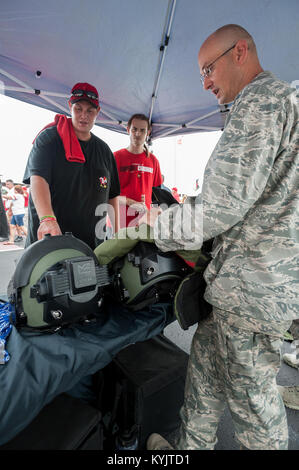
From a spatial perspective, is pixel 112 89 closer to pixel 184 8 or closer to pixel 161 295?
pixel 184 8

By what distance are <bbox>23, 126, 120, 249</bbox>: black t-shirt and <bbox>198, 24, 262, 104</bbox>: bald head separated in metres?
0.97

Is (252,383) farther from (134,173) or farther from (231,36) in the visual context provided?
(134,173)

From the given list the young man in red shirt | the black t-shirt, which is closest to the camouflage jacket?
the black t-shirt

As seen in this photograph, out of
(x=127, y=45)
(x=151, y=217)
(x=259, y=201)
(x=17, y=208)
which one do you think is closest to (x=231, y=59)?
(x=259, y=201)

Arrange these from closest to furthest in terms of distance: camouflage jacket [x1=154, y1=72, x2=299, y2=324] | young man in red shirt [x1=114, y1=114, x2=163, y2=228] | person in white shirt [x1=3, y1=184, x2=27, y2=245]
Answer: camouflage jacket [x1=154, y1=72, x2=299, y2=324] → young man in red shirt [x1=114, y1=114, x2=163, y2=228] → person in white shirt [x1=3, y1=184, x2=27, y2=245]

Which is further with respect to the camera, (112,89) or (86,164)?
(112,89)

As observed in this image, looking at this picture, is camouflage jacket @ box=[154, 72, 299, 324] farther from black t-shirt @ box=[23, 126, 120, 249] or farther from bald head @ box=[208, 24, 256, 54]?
black t-shirt @ box=[23, 126, 120, 249]

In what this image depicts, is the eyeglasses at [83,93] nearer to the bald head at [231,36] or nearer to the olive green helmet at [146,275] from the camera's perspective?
the bald head at [231,36]

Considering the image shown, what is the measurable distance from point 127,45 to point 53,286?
2.42 metres

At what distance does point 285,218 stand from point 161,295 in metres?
0.60

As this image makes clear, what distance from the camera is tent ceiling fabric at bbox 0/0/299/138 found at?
1.78m
